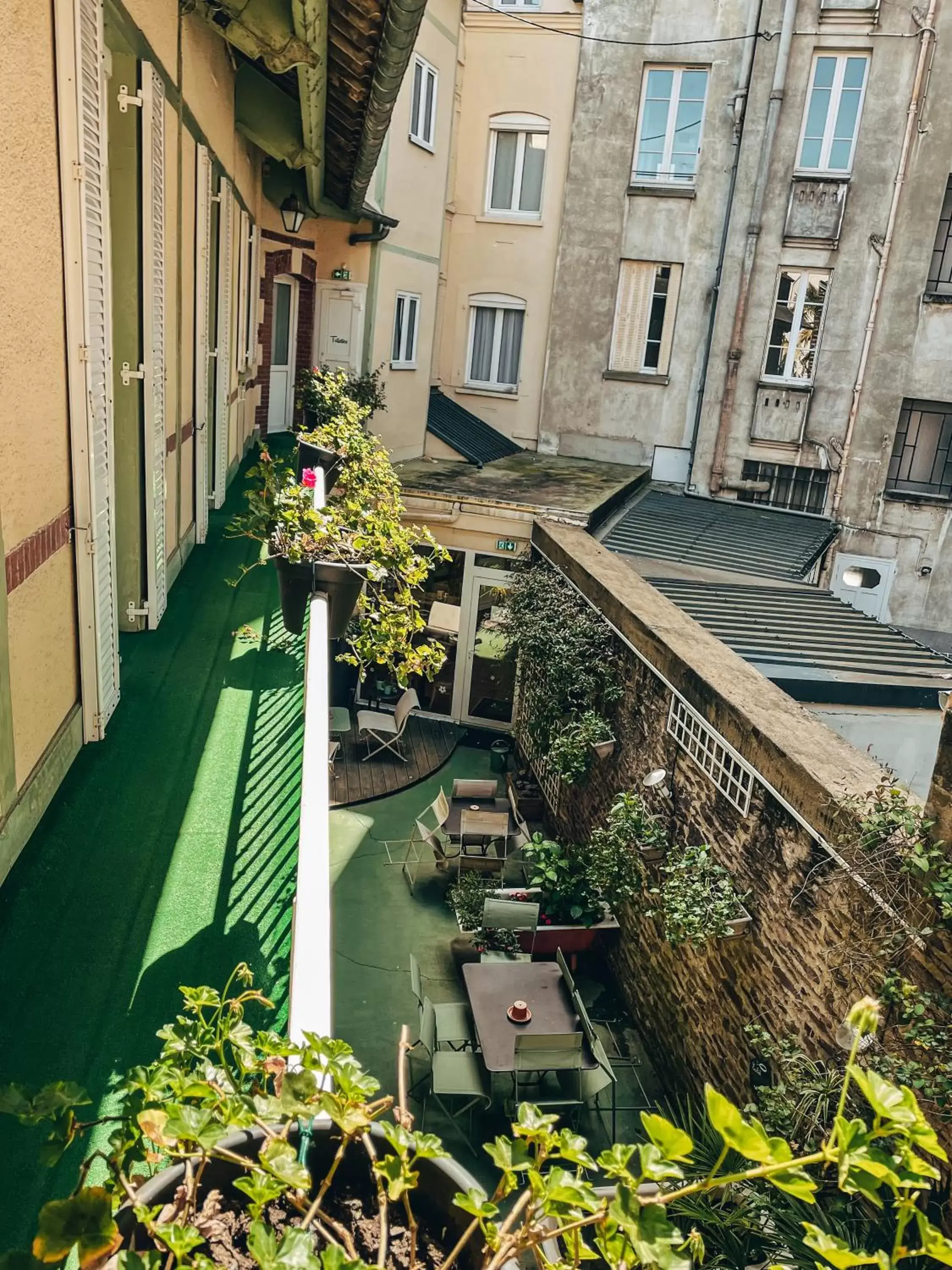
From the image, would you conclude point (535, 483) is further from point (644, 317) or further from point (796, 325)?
point (796, 325)

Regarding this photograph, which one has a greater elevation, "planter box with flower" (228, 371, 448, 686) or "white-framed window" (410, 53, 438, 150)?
"white-framed window" (410, 53, 438, 150)

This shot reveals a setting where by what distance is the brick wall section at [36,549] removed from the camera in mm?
3246

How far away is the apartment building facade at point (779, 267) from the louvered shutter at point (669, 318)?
0.03 metres

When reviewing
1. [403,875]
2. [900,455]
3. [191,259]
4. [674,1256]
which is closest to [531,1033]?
[403,875]

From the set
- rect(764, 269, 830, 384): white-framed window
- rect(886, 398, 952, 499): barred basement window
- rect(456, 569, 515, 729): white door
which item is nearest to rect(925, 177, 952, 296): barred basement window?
rect(764, 269, 830, 384): white-framed window

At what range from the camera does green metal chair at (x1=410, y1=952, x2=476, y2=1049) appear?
26.6 feet

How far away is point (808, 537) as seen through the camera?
15781 millimetres

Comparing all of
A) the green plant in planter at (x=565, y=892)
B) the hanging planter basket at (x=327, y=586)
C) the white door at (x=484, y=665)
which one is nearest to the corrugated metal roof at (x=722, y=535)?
the white door at (x=484, y=665)

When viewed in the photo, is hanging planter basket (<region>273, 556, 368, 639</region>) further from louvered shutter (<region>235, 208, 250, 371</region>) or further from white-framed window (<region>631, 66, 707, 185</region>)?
white-framed window (<region>631, 66, 707, 185</region>)

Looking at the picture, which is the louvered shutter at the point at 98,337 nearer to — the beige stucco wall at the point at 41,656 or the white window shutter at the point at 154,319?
the beige stucco wall at the point at 41,656

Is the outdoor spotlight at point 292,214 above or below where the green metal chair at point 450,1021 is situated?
above

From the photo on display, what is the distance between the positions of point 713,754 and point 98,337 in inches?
210

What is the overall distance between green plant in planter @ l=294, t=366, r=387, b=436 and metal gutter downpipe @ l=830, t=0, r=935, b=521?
26.8 ft

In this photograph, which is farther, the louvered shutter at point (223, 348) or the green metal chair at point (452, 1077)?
the louvered shutter at point (223, 348)
